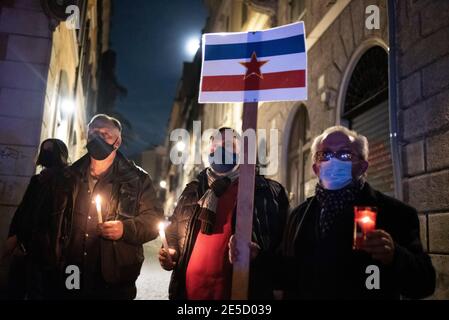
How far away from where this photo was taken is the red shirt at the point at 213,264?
299 centimetres

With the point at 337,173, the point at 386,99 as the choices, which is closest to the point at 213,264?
the point at 337,173

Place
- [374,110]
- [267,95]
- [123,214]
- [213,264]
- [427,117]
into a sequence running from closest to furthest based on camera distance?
[267,95], [213,264], [123,214], [427,117], [374,110]

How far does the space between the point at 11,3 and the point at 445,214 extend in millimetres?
6955

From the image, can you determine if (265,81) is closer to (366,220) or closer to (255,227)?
(255,227)

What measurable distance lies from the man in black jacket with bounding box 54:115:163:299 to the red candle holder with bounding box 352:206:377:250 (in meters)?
1.89

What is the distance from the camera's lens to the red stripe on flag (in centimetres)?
274

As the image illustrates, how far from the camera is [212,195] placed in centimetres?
326

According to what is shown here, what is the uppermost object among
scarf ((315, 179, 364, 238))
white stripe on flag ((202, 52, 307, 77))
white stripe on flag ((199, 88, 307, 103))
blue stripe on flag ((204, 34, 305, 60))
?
blue stripe on flag ((204, 34, 305, 60))

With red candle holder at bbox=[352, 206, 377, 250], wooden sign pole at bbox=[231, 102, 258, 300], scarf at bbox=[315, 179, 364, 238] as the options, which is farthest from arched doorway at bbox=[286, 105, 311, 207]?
red candle holder at bbox=[352, 206, 377, 250]

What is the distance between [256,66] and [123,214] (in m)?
1.61

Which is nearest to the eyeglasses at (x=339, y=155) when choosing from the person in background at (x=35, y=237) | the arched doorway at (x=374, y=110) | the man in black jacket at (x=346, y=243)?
the man in black jacket at (x=346, y=243)

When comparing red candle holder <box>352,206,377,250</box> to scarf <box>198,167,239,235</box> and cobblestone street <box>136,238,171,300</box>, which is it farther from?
cobblestone street <box>136,238,171,300</box>

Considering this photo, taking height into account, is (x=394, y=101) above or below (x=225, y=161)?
above

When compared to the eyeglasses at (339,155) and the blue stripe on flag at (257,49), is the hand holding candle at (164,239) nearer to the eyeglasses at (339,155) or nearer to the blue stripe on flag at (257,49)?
the eyeglasses at (339,155)
